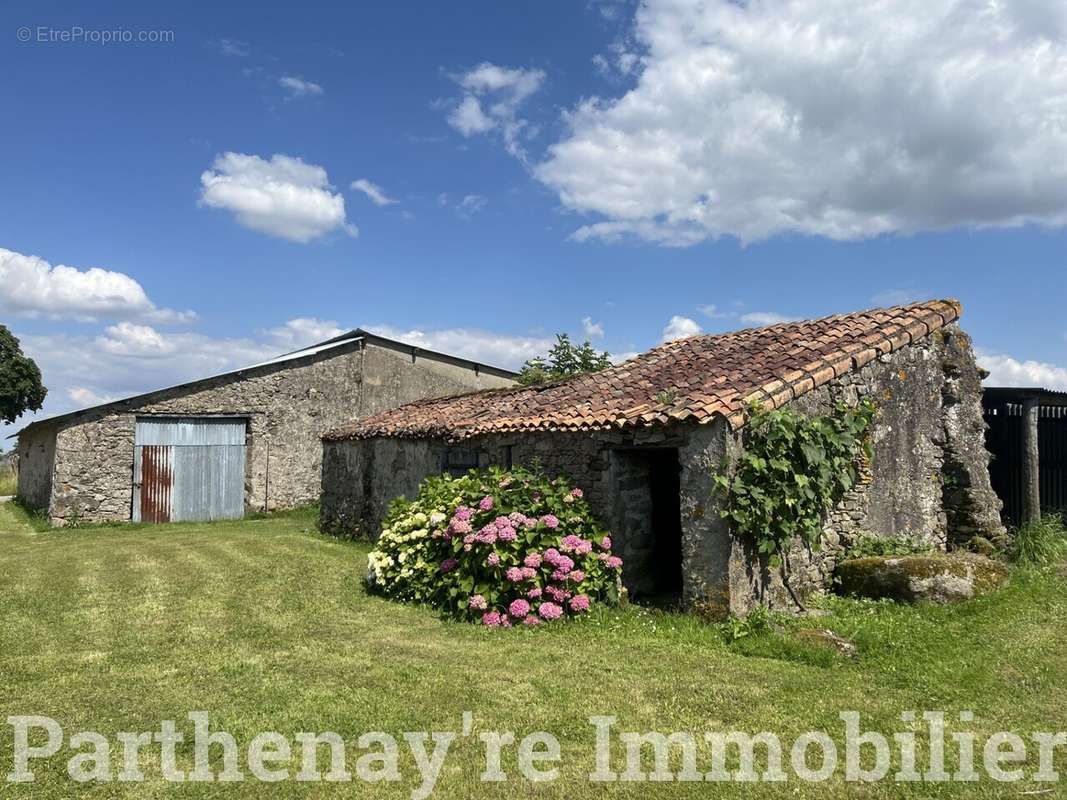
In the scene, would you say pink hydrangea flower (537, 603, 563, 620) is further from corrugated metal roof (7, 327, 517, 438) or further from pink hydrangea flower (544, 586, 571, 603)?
corrugated metal roof (7, 327, 517, 438)

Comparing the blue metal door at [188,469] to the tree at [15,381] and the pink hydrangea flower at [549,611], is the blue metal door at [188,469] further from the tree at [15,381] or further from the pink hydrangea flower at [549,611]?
the tree at [15,381]

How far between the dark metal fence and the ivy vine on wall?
456cm

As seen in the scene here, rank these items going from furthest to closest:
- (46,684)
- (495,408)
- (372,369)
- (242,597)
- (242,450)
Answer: (372,369), (242,450), (495,408), (242,597), (46,684)

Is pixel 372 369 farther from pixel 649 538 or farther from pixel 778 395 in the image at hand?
pixel 778 395

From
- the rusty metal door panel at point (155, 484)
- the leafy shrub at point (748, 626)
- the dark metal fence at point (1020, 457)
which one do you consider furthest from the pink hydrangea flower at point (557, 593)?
the rusty metal door panel at point (155, 484)

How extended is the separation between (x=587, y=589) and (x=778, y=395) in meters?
3.10

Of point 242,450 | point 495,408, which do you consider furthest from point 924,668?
point 242,450

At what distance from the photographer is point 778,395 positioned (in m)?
8.21

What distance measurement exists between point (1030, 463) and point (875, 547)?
152 inches

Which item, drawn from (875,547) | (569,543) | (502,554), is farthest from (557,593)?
(875,547)

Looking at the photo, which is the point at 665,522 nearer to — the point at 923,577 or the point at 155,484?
the point at 923,577

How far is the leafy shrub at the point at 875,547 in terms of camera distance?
29.5 ft

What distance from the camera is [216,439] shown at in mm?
18641

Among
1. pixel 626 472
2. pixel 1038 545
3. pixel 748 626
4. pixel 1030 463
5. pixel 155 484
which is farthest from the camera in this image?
pixel 155 484
